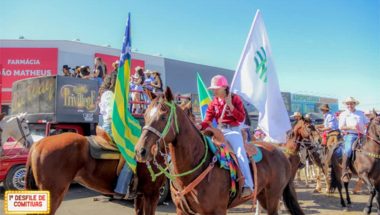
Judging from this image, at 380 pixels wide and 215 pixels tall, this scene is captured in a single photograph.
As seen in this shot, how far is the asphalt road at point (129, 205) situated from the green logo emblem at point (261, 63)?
388 cm

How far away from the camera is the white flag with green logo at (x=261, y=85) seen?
18.8ft

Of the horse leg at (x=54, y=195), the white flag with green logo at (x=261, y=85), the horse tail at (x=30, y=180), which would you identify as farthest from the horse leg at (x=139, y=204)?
the white flag with green logo at (x=261, y=85)

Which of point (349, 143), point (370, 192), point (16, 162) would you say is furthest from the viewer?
point (16, 162)

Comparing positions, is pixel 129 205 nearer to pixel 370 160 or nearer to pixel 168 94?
pixel 168 94

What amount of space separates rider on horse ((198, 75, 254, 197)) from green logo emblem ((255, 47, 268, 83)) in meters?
1.35

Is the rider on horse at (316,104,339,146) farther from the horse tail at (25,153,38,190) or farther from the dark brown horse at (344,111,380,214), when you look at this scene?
the horse tail at (25,153,38,190)

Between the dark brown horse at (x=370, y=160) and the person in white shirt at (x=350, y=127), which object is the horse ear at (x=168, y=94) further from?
the person in white shirt at (x=350, y=127)

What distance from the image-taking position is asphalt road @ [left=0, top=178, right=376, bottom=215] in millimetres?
8320

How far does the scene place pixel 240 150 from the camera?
4715 mm

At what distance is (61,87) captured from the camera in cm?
1015

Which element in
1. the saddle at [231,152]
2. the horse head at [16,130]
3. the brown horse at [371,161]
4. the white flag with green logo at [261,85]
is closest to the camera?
the saddle at [231,152]

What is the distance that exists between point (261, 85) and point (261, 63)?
0.45 meters

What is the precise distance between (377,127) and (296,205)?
3732 millimetres

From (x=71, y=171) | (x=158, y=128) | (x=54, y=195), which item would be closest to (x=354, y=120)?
(x=158, y=128)
